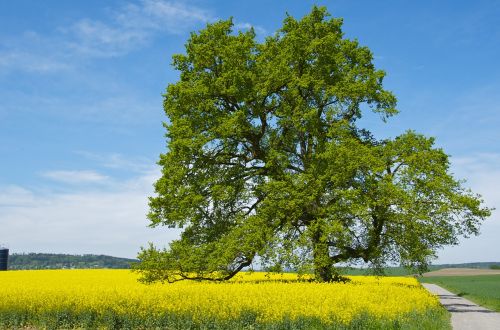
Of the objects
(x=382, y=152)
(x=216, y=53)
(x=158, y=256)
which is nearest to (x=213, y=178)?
(x=158, y=256)

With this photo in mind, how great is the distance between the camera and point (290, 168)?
1179 inches

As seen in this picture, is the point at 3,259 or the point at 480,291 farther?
the point at 3,259

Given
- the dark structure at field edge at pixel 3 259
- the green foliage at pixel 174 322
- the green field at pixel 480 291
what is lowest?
the green foliage at pixel 174 322

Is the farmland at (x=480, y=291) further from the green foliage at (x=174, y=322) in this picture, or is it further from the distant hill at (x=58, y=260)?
the distant hill at (x=58, y=260)

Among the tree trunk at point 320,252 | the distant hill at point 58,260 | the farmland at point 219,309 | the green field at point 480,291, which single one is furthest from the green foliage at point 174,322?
the distant hill at point 58,260

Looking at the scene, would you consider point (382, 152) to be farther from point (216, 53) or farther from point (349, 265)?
point (216, 53)

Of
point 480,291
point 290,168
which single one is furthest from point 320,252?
point 480,291

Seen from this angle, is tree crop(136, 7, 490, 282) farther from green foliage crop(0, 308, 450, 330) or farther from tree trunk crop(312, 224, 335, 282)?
green foliage crop(0, 308, 450, 330)

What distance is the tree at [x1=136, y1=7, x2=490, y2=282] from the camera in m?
25.9

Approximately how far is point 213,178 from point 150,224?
14.3 ft

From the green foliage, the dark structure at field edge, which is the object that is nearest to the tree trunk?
the green foliage

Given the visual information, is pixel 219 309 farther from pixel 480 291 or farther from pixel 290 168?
pixel 480 291

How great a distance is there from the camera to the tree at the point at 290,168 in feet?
84.9

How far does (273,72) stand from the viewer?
28.6 metres
